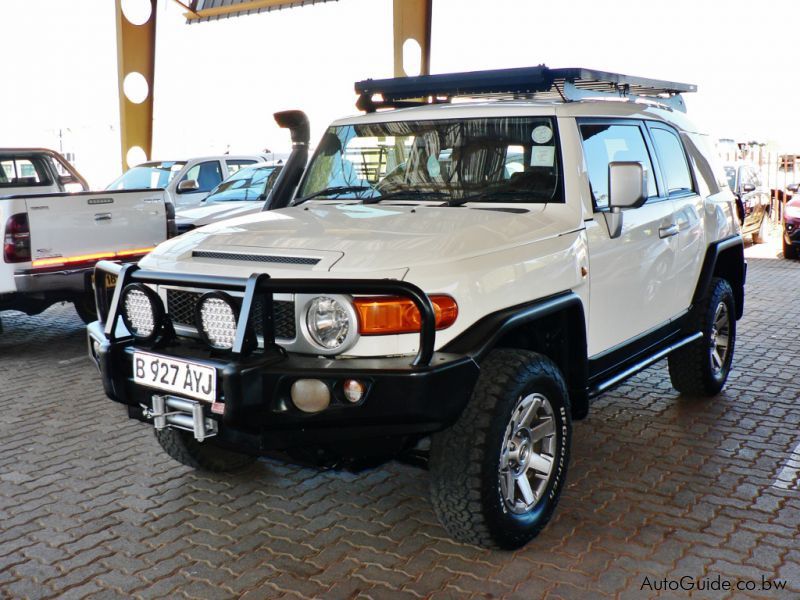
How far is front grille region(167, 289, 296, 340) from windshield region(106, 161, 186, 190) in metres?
9.91

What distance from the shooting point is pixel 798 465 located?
4.36 meters

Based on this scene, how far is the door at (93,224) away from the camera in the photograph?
270 inches

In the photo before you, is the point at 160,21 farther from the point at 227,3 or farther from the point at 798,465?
the point at 798,465

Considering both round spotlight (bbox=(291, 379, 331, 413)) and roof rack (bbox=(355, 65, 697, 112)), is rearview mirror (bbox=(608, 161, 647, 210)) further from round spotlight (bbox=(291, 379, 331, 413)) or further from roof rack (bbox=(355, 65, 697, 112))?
round spotlight (bbox=(291, 379, 331, 413))

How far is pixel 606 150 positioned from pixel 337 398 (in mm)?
2225

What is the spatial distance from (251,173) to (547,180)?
856 centimetres

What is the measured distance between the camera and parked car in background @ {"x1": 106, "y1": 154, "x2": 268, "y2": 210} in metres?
12.7

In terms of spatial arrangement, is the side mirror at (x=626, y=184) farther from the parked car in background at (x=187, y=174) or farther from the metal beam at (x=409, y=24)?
the metal beam at (x=409, y=24)

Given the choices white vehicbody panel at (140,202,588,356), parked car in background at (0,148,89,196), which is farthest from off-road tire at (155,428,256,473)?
parked car in background at (0,148,89,196)

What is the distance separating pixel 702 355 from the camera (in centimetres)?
535

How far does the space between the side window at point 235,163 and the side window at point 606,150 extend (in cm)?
955

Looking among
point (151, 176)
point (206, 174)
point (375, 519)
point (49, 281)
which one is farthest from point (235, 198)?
point (375, 519)

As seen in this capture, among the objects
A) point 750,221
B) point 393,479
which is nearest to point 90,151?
point 750,221

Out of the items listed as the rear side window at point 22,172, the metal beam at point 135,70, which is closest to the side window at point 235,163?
the rear side window at point 22,172
